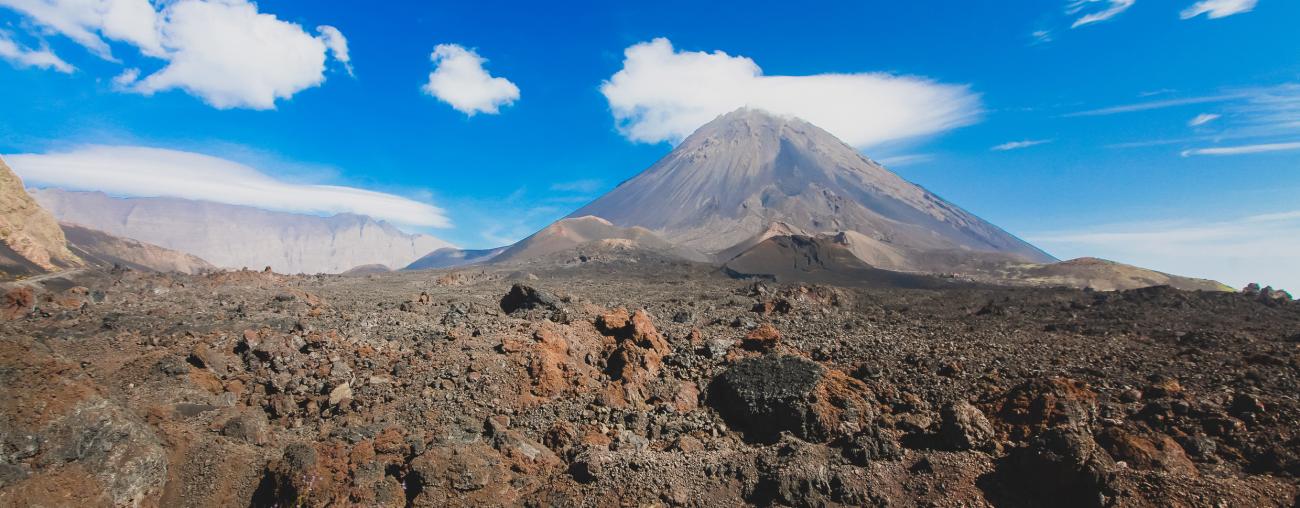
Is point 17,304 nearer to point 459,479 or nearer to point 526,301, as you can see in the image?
point 526,301

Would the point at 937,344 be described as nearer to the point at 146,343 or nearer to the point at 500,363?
the point at 500,363

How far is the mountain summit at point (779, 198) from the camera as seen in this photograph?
318 ft

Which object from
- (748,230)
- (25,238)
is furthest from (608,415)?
(748,230)

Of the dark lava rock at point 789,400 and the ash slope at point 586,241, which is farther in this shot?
the ash slope at point 586,241

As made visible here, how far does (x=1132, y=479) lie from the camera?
5.15m

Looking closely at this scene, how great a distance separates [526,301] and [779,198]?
3963 inches

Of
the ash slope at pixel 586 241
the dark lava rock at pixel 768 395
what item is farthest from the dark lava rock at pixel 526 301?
the ash slope at pixel 586 241

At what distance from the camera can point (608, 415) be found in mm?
7762

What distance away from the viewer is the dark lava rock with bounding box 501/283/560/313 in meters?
14.5

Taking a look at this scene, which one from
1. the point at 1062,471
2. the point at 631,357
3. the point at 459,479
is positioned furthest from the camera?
the point at 631,357

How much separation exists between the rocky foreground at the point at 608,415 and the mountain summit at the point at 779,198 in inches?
2707

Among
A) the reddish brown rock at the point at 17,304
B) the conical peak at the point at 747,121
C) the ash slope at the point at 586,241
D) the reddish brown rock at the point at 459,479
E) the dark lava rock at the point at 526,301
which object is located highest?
the conical peak at the point at 747,121

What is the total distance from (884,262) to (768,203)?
4449 cm

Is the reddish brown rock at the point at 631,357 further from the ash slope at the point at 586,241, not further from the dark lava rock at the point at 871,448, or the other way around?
the ash slope at the point at 586,241
